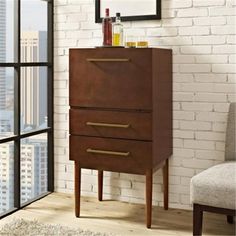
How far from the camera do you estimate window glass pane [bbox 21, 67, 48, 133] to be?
3250 mm

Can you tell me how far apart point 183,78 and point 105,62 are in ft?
1.95

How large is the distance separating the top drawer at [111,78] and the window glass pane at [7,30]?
1.45 feet

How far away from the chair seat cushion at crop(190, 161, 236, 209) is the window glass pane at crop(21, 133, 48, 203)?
1.37m

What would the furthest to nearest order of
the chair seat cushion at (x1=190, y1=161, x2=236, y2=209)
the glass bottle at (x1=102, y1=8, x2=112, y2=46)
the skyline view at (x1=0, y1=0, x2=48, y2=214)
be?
the skyline view at (x1=0, y1=0, x2=48, y2=214), the glass bottle at (x1=102, y1=8, x2=112, y2=46), the chair seat cushion at (x1=190, y1=161, x2=236, y2=209)

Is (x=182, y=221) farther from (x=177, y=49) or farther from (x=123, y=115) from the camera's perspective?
(x=177, y=49)

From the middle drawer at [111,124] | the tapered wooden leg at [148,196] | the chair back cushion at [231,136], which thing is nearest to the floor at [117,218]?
the tapered wooden leg at [148,196]

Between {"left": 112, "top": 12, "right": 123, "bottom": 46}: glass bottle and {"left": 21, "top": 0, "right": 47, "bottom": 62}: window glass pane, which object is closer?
{"left": 112, "top": 12, "right": 123, "bottom": 46}: glass bottle

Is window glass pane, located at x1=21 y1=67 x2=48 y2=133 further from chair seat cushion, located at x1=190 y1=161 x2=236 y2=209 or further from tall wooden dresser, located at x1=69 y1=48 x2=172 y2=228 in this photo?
chair seat cushion, located at x1=190 y1=161 x2=236 y2=209

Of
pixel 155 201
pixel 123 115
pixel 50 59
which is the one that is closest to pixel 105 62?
pixel 123 115

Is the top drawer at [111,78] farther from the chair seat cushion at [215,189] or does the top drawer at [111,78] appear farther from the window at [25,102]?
the chair seat cushion at [215,189]

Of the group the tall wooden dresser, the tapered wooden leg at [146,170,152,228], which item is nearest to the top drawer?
the tall wooden dresser

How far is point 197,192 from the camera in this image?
2.38 meters

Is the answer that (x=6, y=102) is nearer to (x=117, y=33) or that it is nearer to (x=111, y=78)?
(x=111, y=78)

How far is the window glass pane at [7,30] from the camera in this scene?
A: 9.70 ft
